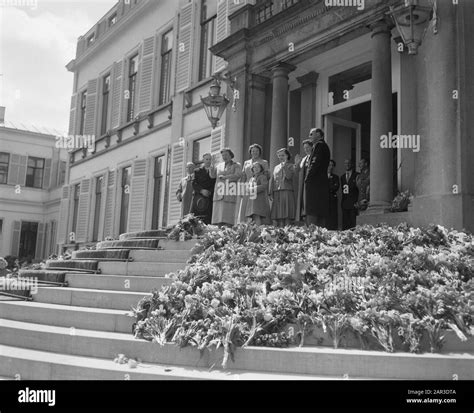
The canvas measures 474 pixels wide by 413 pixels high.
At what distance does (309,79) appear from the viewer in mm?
11555

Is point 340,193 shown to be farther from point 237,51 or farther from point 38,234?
point 38,234

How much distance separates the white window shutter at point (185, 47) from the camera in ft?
49.1

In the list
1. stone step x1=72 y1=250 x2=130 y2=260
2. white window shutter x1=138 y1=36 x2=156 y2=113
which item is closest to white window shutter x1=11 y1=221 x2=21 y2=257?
Result: white window shutter x1=138 y1=36 x2=156 y2=113

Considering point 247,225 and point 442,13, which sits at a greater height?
point 442,13

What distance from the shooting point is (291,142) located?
37.9 ft

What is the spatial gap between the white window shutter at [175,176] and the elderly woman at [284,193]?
5720 millimetres

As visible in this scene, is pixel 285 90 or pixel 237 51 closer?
pixel 285 90

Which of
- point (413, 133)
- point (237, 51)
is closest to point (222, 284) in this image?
point (413, 133)

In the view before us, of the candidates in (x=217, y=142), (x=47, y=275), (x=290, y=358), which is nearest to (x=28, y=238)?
(x=217, y=142)

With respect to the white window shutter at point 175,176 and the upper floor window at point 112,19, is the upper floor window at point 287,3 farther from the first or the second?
the upper floor window at point 112,19

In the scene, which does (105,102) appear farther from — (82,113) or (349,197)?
(349,197)

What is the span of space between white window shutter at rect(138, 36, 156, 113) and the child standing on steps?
9030 millimetres

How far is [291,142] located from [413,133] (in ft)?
11.2

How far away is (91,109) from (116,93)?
2466 mm
